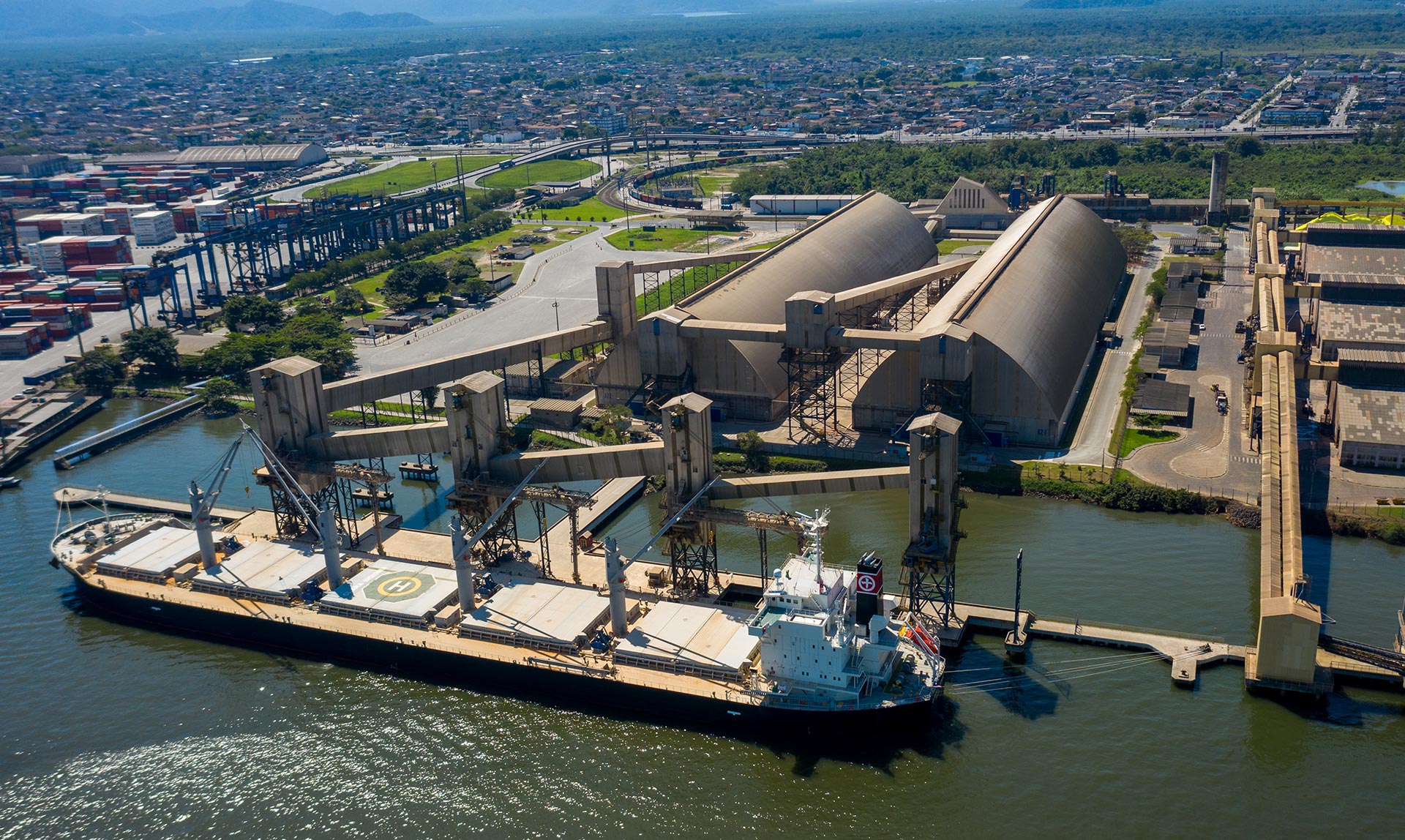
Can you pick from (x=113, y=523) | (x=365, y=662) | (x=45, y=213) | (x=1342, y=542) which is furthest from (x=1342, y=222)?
(x=45, y=213)

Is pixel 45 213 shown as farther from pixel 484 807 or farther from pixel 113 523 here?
pixel 484 807

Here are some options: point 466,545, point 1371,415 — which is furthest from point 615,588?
point 1371,415

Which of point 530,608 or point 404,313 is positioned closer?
point 530,608

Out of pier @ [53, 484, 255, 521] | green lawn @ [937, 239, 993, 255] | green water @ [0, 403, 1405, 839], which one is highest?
green lawn @ [937, 239, 993, 255]

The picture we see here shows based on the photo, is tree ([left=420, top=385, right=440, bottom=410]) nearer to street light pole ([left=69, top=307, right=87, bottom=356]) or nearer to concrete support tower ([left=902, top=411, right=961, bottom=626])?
concrete support tower ([left=902, top=411, right=961, bottom=626])

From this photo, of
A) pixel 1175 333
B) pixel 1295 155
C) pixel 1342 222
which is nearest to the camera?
pixel 1175 333

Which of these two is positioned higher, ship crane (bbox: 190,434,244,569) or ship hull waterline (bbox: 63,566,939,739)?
ship crane (bbox: 190,434,244,569)

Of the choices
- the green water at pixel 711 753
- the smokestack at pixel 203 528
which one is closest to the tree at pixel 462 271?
the smokestack at pixel 203 528

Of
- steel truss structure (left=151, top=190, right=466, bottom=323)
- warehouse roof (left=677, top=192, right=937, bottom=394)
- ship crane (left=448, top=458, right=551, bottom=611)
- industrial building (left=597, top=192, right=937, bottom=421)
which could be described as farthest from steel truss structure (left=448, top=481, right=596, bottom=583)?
steel truss structure (left=151, top=190, right=466, bottom=323)

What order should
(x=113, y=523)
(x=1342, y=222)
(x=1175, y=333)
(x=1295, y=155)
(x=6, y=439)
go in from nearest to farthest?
(x=113, y=523), (x=6, y=439), (x=1175, y=333), (x=1342, y=222), (x=1295, y=155)
